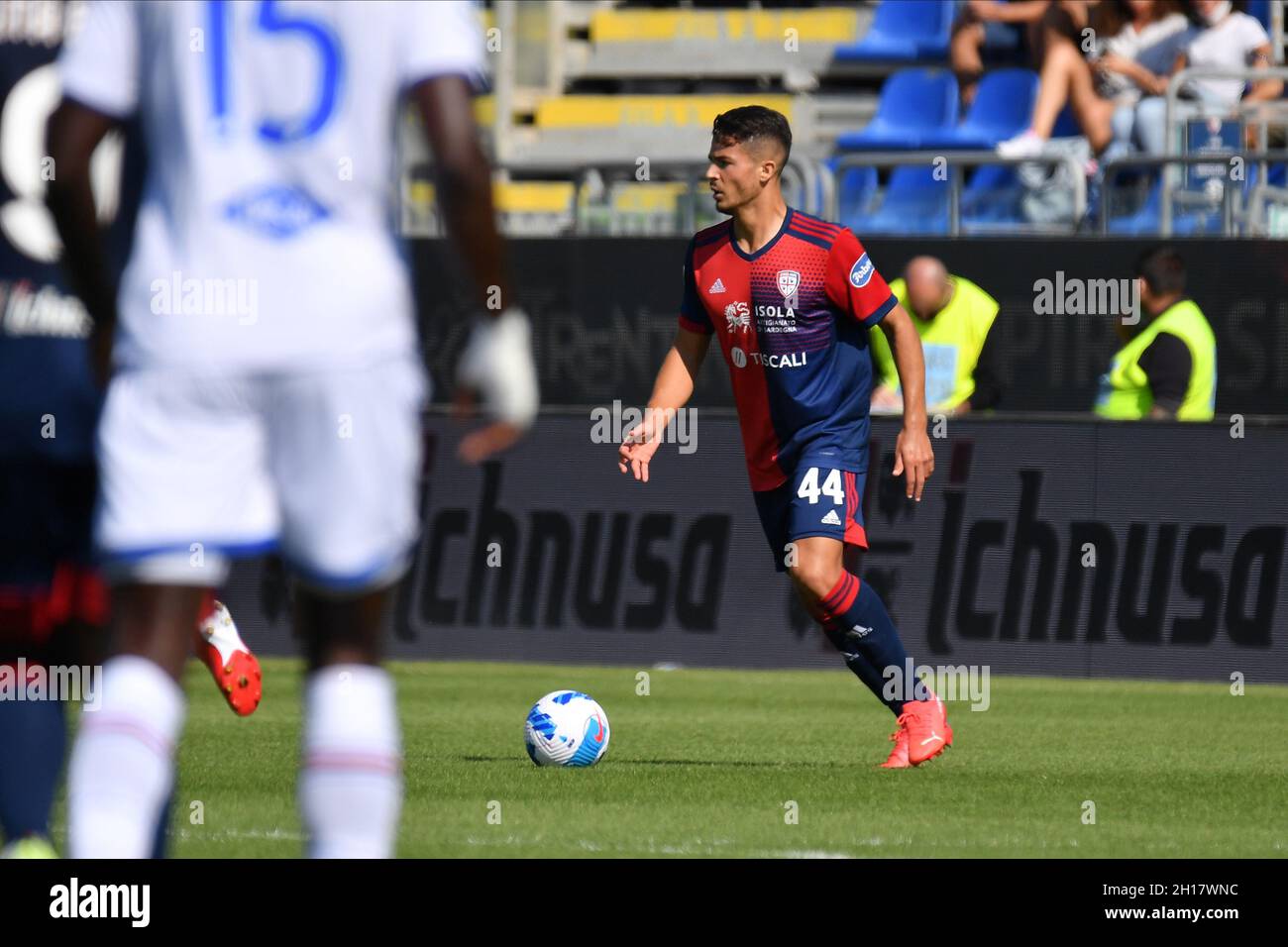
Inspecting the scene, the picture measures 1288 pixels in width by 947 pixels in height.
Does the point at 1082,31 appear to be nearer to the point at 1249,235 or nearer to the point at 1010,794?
the point at 1249,235

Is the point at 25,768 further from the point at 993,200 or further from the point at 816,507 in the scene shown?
the point at 993,200

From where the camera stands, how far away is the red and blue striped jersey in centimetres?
942

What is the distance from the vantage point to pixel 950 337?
50.0 ft

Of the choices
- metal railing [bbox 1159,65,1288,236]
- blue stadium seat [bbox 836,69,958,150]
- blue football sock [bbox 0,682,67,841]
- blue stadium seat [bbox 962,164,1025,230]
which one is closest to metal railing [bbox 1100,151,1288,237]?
metal railing [bbox 1159,65,1288,236]

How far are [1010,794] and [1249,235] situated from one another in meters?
7.52

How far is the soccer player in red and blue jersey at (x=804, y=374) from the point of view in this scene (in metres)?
9.34

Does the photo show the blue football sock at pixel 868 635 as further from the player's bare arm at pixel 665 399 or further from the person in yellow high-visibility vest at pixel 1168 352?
the person in yellow high-visibility vest at pixel 1168 352

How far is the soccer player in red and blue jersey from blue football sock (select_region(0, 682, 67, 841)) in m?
3.92

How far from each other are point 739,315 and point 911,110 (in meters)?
11.1

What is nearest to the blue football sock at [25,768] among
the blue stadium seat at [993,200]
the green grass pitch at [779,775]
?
the green grass pitch at [779,775]

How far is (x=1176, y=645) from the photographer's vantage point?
13492 millimetres

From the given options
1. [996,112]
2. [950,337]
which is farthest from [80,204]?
[996,112]

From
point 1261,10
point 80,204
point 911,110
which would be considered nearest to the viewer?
point 80,204
